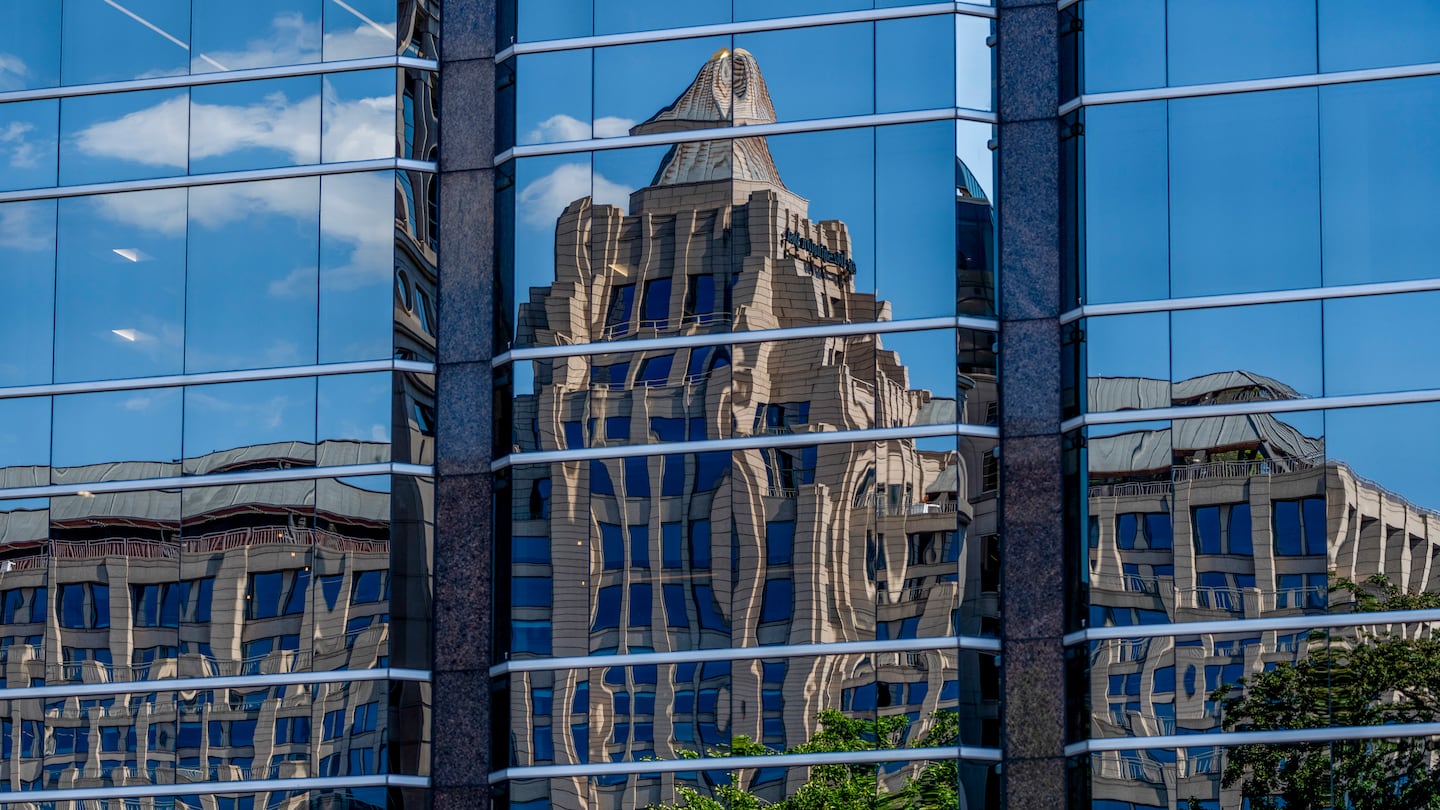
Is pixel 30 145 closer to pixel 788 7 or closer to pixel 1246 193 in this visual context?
pixel 788 7

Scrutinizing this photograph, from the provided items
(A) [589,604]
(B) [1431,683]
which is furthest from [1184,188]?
(A) [589,604]

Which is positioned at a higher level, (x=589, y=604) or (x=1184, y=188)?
(x=1184, y=188)

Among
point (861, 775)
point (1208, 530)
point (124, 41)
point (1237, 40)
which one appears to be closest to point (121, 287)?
point (124, 41)

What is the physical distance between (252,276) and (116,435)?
311 cm

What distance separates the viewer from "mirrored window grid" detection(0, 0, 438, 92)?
31.9 meters

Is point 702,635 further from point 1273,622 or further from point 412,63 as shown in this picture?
point 412,63

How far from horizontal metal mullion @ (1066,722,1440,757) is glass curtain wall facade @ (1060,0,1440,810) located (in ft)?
0.11

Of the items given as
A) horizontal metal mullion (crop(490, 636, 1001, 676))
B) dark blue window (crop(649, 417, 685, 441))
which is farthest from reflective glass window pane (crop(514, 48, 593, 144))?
horizontal metal mullion (crop(490, 636, 1001, 676))

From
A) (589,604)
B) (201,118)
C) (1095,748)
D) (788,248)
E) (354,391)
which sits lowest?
(1095,748)

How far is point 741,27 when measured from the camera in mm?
30797

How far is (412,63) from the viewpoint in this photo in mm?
31688

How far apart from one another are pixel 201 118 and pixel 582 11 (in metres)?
6.06

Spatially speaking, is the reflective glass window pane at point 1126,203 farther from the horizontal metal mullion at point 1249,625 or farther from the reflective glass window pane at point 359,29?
the reflective glass window pane at point 359,29

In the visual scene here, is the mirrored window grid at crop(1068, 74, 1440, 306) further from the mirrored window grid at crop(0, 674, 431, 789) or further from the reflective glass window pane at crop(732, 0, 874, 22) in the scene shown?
the mirrored window grid at crop(0, 674, 431, 789)
